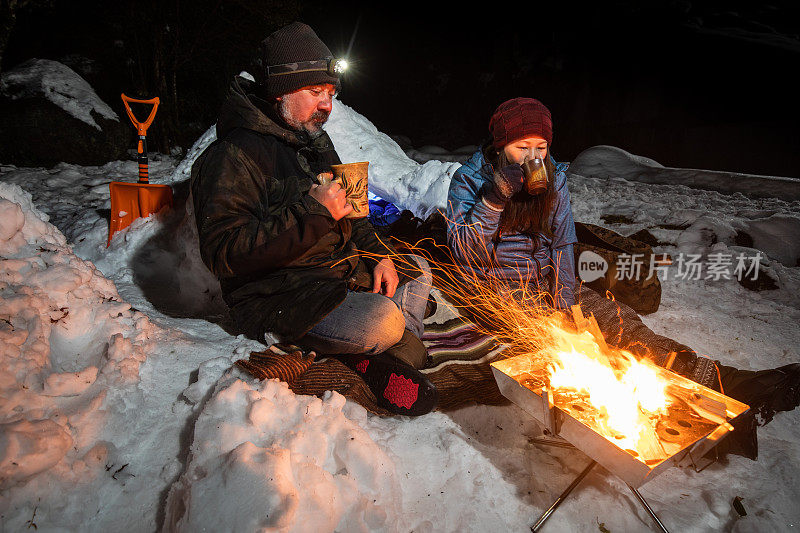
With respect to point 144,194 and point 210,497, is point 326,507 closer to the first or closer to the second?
point 210,497

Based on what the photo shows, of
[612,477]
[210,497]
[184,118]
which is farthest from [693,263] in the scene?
[184,118]

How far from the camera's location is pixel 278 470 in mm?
1548

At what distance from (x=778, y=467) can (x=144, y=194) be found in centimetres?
519

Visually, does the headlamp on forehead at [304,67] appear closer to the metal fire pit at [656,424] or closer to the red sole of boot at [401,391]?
the red sole of boot at [401,391]

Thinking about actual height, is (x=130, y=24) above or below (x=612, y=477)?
above

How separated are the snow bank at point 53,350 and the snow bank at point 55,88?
736 cm

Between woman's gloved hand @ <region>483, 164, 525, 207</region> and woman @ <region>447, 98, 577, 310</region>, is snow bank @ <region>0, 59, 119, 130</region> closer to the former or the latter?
woman @ <region>447, 98, 577, 310</region>

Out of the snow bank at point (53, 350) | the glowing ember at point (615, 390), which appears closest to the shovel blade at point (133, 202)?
the snow bank at point (53, 350)

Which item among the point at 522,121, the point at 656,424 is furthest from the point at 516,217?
the point at 656,424

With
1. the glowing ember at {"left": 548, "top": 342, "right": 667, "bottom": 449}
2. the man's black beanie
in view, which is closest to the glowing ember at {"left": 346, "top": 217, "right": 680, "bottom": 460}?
the glowing ember at {"left": 548, "top": 342, "right": 667, "bottom": 449}

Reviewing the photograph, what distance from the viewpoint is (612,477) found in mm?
2111

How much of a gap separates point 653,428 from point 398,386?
4.22ft

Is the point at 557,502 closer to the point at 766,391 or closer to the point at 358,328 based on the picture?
the point at 358,328

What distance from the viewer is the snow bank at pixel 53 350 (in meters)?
1.49
